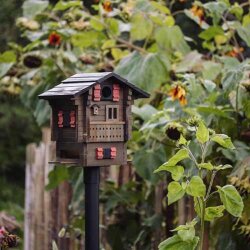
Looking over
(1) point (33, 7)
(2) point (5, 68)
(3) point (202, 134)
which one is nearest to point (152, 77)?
(2) point (5, 68)

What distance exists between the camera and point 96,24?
4.32 m

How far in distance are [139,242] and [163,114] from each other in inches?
40.5

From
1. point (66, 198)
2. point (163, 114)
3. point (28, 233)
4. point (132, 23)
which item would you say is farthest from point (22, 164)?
point (163, 114)

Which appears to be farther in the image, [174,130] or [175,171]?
[174,130]

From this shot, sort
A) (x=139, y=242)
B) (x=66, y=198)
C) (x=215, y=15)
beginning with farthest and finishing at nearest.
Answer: (x=66, y=198) → (x=139, y=242) → (x=215, y=15)

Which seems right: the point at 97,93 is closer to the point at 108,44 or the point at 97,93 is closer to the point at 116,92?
the point at 116,92

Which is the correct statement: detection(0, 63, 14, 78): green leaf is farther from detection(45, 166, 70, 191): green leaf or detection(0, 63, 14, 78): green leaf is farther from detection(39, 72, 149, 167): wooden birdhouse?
detection(39, 72, 149, 167): wooden birdhouse

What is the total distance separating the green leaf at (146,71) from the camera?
388 centimetres

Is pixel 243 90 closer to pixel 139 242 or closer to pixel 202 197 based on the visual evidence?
pixel 202 197

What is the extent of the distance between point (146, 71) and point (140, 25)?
0.97ft

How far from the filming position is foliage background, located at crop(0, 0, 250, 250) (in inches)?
131

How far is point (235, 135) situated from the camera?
11.2ft

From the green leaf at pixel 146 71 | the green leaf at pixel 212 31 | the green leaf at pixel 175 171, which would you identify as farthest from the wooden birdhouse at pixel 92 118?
the green leaf at pixel 212 31

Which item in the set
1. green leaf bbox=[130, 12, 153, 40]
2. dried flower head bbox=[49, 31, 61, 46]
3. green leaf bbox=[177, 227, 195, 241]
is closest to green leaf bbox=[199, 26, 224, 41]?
green leaf bbox=[130, 12, 153, 40]
